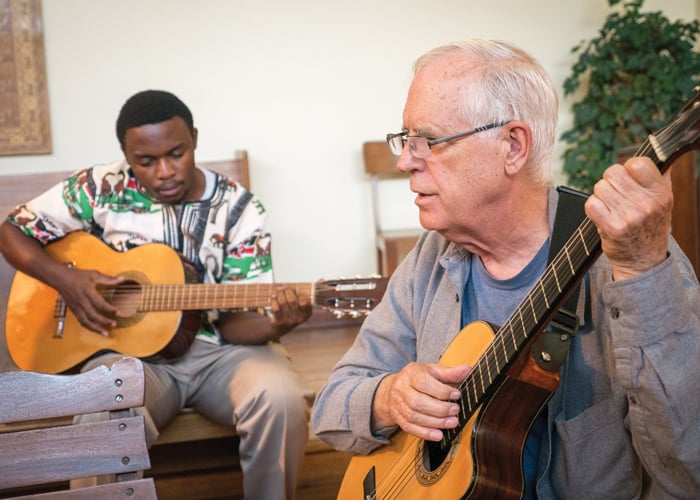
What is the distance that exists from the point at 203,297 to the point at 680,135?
183cm

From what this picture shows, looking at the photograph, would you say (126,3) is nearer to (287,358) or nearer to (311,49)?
(311,49)

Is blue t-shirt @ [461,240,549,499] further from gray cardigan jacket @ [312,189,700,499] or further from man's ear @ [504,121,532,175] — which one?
man's ear @ [504,121,532,175]

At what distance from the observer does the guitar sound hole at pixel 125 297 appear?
8.62ft

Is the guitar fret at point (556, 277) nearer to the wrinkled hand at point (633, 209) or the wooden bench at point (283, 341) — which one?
the wrinkled hand at point (633, 209)

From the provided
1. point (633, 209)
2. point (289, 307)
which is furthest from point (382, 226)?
point (633, 209)

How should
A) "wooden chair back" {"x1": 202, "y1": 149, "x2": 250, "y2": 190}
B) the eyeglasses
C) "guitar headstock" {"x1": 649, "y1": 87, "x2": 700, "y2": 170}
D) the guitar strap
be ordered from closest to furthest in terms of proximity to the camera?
1. "guitar headstock" {"x1": 649, "y1": 87, "x2": 700, "y2": 170}
2. the guitar strap
3. the eyeglasses
4. "wooden chair back" {"x1": 202, "y1": 149, "x2": 250, "y2": 190}

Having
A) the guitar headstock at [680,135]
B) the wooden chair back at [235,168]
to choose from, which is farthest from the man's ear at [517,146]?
the wooden chair back at [235,168]

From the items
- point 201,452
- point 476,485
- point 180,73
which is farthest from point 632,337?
point 180,73

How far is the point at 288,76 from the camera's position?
14.5 ft

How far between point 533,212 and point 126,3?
3227 mm

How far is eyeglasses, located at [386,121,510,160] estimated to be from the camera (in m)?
1.57

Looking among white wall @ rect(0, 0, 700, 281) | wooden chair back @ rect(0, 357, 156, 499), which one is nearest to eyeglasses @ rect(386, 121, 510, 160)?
wooden chair back @ rect(0, 357, 156, 499)

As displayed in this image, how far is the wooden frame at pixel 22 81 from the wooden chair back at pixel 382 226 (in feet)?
5.44

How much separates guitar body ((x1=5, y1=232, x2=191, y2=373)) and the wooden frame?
1.56m
